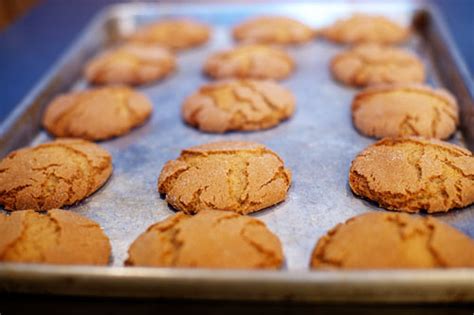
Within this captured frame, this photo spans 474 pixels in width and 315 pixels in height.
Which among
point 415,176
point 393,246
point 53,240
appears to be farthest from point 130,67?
point 393,246

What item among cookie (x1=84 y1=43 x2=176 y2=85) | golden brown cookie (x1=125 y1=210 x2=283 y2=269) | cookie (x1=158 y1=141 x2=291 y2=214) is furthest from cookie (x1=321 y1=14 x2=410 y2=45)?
golden brown cookie (x1=125 y1=210 x2=283 y2=269)

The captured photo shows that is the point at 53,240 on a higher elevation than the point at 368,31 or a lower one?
lower

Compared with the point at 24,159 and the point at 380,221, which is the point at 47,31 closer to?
the point at 24,159

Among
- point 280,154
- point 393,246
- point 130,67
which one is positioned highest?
point 130,67

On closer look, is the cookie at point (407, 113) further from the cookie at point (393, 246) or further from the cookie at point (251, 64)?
the cookie at point (393, 246)

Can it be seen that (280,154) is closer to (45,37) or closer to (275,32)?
(275,32)

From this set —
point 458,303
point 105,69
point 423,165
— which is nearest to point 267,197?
point 423,165
